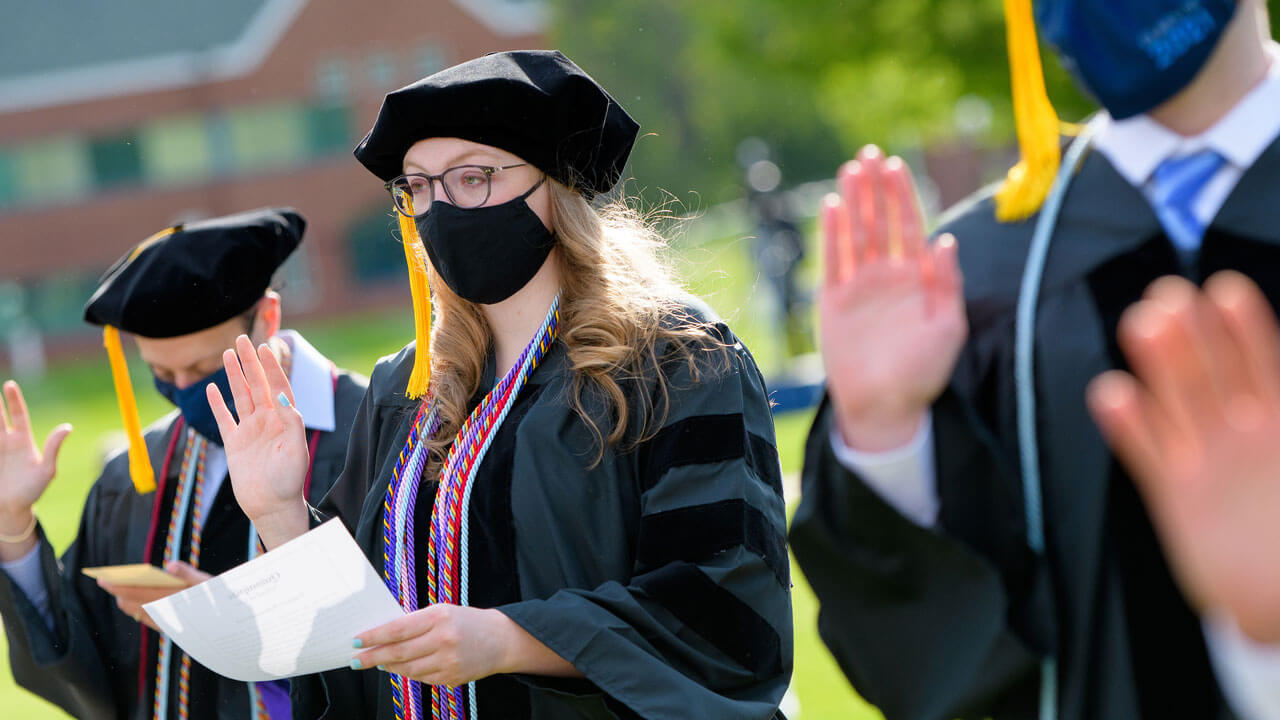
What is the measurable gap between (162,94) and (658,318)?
33.4 metres

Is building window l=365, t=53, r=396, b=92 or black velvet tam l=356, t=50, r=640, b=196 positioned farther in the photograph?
building window l=365, t=53, r=396, b=92

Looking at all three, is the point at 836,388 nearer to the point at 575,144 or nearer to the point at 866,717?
the point at 575,144

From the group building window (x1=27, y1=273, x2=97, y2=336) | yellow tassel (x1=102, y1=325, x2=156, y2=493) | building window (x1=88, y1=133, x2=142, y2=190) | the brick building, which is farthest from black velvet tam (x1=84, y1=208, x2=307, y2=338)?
building window (x1=88, y1=133, x2=142, y2=190)

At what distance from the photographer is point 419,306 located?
291 cm

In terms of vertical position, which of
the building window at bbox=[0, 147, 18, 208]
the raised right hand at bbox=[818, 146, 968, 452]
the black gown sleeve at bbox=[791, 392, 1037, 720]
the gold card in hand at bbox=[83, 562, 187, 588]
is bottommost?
the building window at bbox=[0, 147, 18, 208]

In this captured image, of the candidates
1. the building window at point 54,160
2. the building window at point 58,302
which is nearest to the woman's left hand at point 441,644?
the building window at point 58,302

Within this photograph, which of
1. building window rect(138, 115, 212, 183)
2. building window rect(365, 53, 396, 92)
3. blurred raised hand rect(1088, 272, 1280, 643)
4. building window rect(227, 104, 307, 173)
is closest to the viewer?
blurred raised hand rect(1088, 272, 1280, 643)

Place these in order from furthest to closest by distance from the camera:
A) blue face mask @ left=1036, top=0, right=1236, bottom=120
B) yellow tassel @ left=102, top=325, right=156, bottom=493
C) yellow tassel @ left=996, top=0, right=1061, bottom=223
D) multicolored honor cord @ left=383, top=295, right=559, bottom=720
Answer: yellow tassel @ left=102, top=325, right=156, bottom=493, multicolored honor cord @ left=383, top=295, right=559, bottom=720, yellow tassel @ left=996, top=0, right=1061, bottom=223, blue face mask @ left=1036, top=0, right=1236, bottom=120

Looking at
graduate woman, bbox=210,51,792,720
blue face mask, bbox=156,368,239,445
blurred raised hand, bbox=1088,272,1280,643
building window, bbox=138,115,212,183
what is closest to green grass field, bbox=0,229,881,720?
graduate woman, bbox=210,51,792,720

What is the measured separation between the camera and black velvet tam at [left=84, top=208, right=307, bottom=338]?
3.24 meters

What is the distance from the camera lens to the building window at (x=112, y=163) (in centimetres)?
3244

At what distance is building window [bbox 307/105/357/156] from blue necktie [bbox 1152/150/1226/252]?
3175 centimetres

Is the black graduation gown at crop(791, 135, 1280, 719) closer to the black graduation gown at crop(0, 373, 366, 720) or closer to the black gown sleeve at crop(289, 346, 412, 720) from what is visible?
the black gown sleeve at crop(289, 346, 412, 720)

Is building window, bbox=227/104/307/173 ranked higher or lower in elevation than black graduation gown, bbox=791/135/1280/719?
lower
